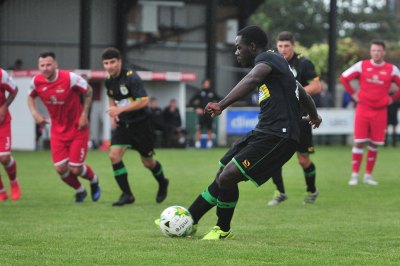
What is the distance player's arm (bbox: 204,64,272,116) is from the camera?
8.07 meters

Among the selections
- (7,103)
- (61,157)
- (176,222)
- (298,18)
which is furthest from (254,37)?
(298,18)

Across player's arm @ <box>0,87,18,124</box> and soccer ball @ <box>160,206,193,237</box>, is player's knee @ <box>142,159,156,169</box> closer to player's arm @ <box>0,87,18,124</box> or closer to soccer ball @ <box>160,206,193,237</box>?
player's arm @ <box>0,87,18,124</box>

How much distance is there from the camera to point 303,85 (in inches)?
512

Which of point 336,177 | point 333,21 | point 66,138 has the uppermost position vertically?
point 333,21

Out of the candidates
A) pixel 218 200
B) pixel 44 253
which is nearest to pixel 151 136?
pixel 218 200

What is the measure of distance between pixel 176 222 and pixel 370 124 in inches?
309

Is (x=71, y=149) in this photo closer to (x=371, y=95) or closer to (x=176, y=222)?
(x=176, y=222)

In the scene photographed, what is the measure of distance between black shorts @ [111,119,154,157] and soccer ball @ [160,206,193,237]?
4.12 m

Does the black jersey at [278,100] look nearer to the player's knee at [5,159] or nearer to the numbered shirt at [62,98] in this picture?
the numbered shirt at [62,98]

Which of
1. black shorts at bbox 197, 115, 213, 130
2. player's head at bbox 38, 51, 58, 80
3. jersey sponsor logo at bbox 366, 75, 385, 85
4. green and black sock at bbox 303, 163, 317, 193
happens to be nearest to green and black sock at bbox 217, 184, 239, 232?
green and black sock at bbox 303, 163, 317, 193

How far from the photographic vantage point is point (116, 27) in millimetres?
38969

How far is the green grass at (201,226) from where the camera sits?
777 centimetres

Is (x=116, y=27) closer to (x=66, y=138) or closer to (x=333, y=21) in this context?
(x=333, y=21)

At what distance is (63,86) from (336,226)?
462cm
